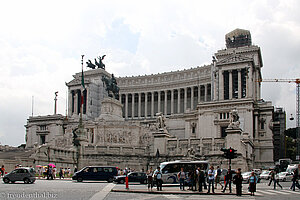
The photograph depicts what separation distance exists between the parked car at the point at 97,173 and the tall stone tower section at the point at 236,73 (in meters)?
52.7

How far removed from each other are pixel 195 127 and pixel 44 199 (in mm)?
64886

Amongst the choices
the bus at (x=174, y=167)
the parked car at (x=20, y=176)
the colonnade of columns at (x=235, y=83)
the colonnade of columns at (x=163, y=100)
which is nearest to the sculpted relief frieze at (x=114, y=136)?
the colonnade of columns at (x=235, y=83)

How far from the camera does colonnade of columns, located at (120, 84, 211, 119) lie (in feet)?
362

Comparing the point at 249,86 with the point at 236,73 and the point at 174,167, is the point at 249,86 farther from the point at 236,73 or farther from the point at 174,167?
the point at 174,167

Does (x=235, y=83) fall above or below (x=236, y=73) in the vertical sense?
below

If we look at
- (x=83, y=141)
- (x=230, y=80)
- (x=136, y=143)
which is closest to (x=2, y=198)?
(x=83, y=141)

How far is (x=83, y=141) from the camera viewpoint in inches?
2393

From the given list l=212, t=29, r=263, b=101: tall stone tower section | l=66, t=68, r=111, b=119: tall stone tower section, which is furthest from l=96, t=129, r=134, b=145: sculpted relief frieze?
l=66, t=68, r=111, b=119: tall stone tower section

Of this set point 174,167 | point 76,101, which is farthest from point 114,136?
point 76,101

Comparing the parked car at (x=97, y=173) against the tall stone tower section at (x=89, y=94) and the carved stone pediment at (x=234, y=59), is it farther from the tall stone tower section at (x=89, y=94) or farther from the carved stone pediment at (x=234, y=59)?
the tall stone tower section at (x=89, y=94)

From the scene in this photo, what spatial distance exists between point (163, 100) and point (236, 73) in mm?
29568

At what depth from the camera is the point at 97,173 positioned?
136 feet

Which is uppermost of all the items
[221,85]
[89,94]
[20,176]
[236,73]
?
[236,73]

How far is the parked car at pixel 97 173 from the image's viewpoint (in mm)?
40875
